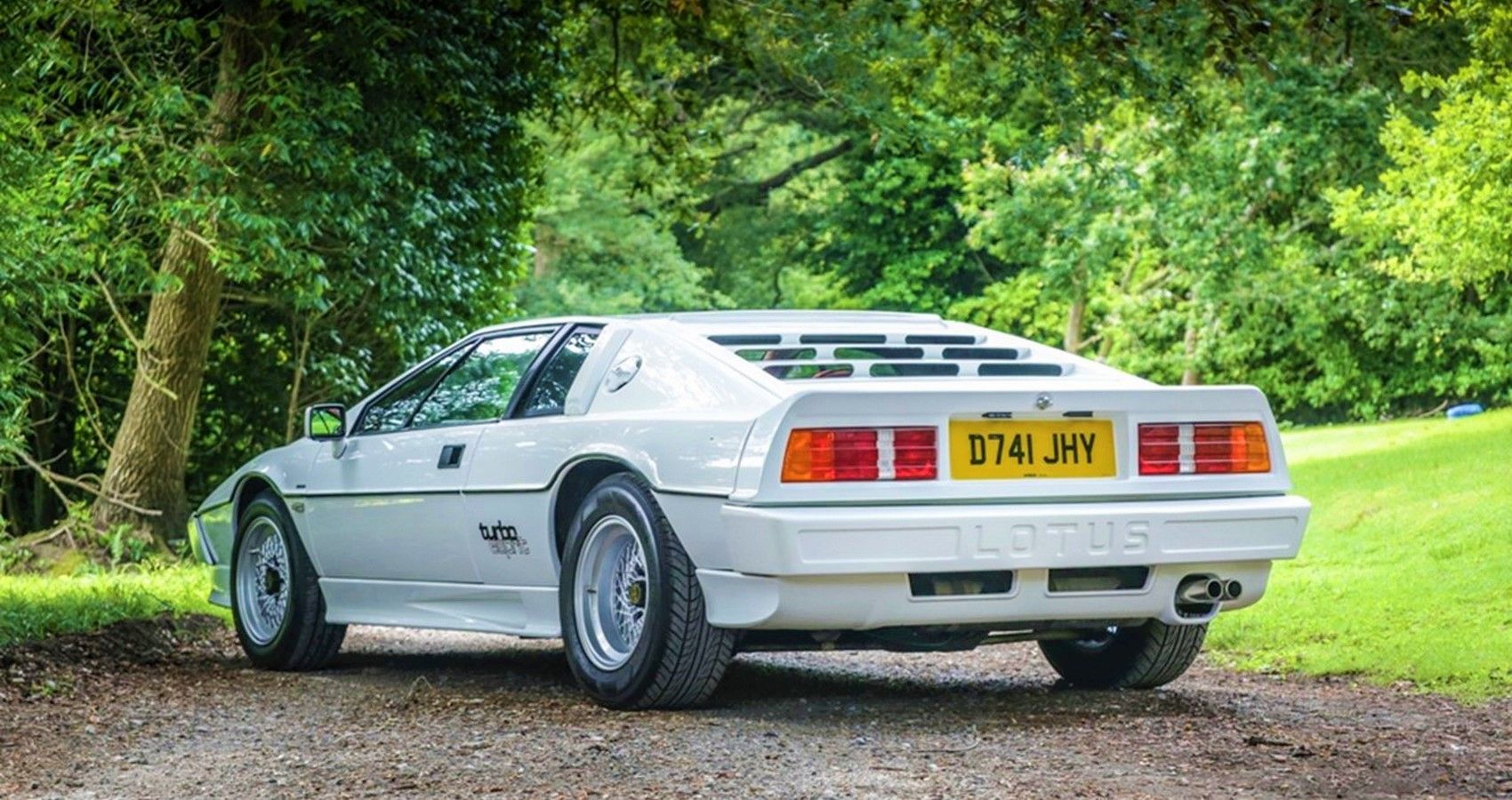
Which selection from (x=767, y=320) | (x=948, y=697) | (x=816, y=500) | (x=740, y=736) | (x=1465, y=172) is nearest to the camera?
(x=740, y=736)

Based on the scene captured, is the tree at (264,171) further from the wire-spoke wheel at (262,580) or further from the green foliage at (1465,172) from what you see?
the green foliage at (1465,172)

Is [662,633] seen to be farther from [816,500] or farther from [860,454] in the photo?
[860,454]

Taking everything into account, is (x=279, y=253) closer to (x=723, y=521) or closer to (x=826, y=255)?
(x=723, y=521)

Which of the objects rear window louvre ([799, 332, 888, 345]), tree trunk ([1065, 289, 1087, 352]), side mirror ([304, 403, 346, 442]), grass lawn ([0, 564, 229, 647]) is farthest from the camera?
tree trunk ([1065, 289, 1087, 352])

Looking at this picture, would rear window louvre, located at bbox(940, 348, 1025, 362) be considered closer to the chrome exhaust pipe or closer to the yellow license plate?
the yellow license plate

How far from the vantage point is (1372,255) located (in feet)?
115

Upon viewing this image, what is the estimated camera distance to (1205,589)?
711cm

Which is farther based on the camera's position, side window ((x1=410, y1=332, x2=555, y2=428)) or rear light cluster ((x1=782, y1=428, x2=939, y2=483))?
side window ((x1=410, y1=332, x2=555, y2=428))

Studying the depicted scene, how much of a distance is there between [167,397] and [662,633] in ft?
32.4

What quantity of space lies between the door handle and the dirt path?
0.82 meters

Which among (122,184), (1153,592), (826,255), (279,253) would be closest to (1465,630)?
(1153,592)

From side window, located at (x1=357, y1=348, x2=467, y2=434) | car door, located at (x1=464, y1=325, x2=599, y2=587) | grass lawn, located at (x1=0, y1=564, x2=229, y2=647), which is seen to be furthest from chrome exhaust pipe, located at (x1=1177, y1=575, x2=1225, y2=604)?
grass lawn, located at (x1=0, y1=564, x2=229, y2=647)

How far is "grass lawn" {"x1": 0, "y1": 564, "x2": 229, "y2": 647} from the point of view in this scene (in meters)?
9.96

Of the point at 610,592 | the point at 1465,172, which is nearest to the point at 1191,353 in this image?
the point at 1465,172
